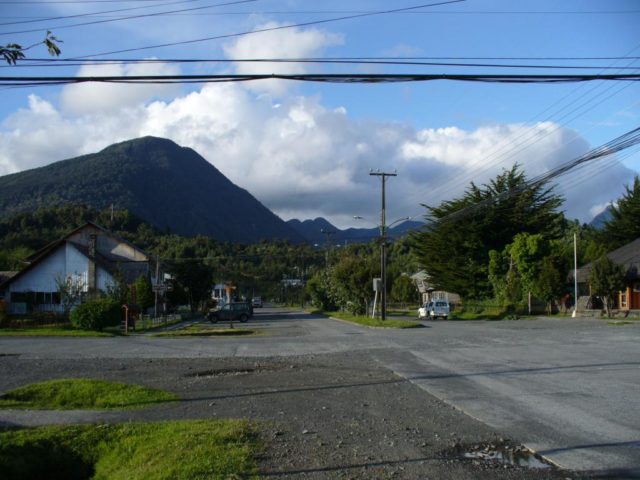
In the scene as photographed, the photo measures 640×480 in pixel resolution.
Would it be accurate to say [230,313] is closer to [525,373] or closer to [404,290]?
[525,373]

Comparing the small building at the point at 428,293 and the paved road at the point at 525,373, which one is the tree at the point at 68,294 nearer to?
the paved road at the point at 525,373

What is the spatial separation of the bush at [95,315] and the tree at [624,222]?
Result: 52271 mm

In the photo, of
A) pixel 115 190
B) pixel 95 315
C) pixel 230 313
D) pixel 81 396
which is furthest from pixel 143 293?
pixel 115 190

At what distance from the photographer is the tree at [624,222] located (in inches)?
2618

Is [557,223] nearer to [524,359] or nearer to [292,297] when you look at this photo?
[524,359]

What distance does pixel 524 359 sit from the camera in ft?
60.5

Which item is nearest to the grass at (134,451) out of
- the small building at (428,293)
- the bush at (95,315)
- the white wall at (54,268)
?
the bush at (95,315)

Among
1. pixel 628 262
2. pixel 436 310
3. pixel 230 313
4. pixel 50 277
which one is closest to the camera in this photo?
pixel 628 262

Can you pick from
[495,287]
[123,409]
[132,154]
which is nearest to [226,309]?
[495,287]

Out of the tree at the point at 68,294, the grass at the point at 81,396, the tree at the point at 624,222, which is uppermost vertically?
the tree at the point at 624,222

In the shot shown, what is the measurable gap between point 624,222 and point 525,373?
193 feet

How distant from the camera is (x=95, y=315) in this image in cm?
3594

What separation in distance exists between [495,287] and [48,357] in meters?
48.4

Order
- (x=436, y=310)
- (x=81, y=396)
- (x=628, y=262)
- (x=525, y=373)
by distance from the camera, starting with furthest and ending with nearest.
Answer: (x=436, y=310) → (x=628, y=262) → (x=525, y=373) → (x=81, y=396)
